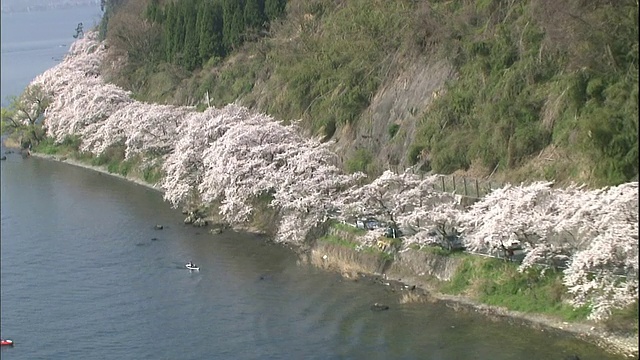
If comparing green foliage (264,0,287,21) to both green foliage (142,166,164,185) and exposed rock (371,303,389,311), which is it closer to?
green foliage (142,166,164,185)

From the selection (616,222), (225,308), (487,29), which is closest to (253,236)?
(225,308)

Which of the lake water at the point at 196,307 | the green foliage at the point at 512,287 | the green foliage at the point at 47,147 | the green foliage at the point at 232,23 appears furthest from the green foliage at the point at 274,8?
the green foliage at the point at 512,287

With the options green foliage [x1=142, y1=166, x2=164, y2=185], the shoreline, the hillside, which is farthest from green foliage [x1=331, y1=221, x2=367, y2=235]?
green foliage [x1=142, y1=166, x2=164, y2=185]

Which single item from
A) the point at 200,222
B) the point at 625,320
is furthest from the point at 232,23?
the point at 625,320

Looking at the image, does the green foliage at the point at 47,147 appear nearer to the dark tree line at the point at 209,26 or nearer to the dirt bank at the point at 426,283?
the dark tree line at the point at 209,26

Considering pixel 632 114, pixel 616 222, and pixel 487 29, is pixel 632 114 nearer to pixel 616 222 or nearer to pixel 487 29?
pixel 616 222
